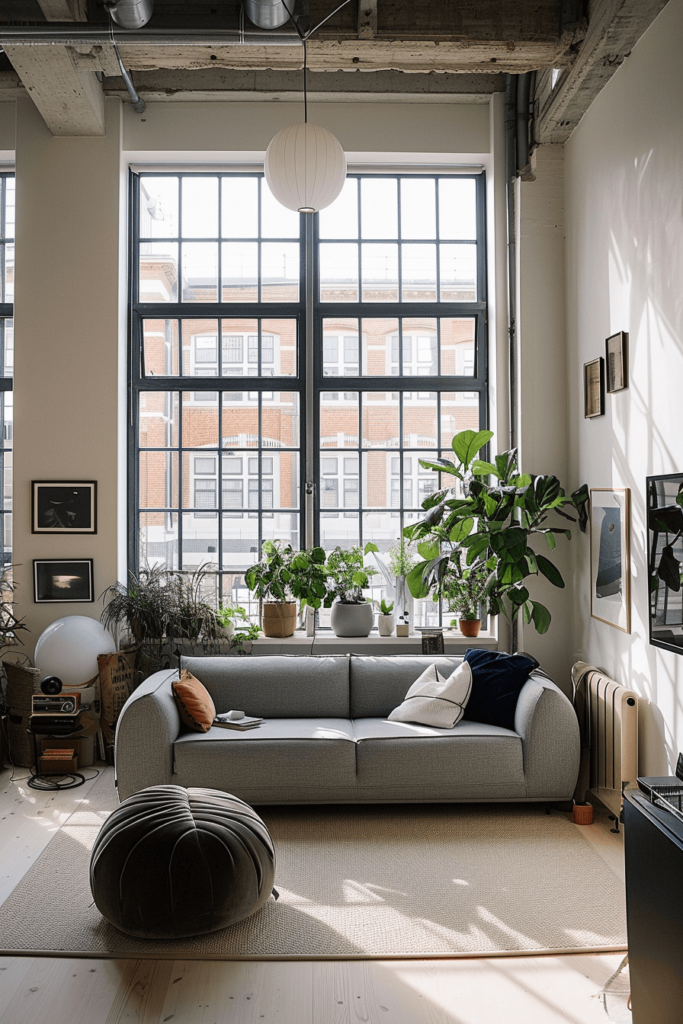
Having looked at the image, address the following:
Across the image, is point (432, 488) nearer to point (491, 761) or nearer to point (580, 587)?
point (580, 587)

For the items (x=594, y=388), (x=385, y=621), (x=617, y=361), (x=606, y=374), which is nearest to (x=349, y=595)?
(x=385, y=621)

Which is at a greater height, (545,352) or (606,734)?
(545,352)

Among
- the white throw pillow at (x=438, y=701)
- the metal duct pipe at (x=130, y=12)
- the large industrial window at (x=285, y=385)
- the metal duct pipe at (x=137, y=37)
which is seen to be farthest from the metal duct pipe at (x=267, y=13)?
the white throw pillow at (x=438, y=701)

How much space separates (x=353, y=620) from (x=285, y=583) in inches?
21.4

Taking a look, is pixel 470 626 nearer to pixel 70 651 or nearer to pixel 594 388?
pixel 594 388

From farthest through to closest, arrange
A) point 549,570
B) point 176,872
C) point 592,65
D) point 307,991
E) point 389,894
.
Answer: point 549,570, point 592,65, point 389,894, point 176,872, point 307,991

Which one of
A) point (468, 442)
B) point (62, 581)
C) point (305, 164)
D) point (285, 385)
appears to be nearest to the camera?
point (305, 164)

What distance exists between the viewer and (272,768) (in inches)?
165

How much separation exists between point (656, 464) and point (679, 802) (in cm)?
179

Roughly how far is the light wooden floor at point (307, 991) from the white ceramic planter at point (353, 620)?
9.00 feet

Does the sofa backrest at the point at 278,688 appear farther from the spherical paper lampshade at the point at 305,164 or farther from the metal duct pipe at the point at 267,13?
the metal duct pipe at the point at 267,13

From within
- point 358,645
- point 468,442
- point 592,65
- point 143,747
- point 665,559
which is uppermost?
point 592,65

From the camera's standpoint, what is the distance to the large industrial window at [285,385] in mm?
5848

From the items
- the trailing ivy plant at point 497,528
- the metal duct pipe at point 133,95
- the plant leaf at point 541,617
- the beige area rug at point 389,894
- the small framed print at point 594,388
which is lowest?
the beige area rug at point 389,894
